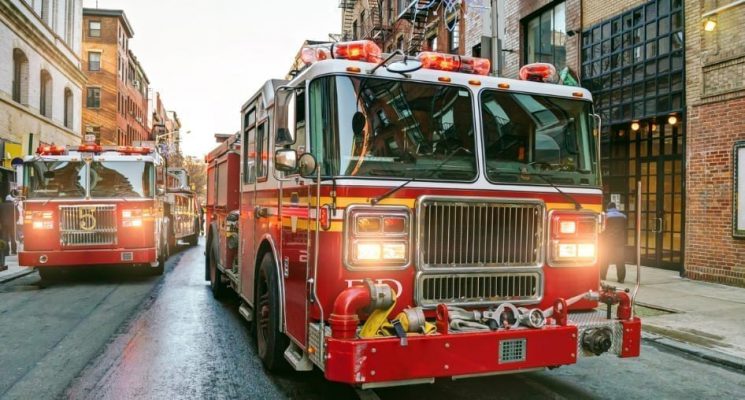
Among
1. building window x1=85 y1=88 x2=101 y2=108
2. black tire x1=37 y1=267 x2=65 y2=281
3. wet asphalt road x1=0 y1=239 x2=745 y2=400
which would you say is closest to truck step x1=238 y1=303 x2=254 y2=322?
wet asphalt road x1=0 y1=239 x2=745 y2=400

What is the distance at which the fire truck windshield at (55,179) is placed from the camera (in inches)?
448

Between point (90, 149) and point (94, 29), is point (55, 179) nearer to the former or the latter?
point (90, 149)

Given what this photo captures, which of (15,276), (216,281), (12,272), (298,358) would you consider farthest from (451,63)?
(12,272)

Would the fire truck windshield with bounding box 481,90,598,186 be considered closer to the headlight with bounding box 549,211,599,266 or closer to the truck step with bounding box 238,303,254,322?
the headlight with bounding box 549,211,599,266

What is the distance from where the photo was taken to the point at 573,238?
491 cm

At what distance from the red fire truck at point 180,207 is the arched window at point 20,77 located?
828 centimetres

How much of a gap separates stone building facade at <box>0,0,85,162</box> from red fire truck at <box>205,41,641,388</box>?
1684cm

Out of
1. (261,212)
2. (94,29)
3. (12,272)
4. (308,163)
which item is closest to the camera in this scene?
(308,163)

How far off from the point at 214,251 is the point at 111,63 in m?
47.6

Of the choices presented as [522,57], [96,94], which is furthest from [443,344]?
[96,94]

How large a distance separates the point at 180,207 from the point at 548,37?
1223cm

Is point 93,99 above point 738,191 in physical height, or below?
above

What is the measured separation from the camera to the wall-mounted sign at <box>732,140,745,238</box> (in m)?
10.7

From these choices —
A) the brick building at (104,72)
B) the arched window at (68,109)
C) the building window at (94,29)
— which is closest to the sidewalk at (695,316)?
the arched window at (68,109)
